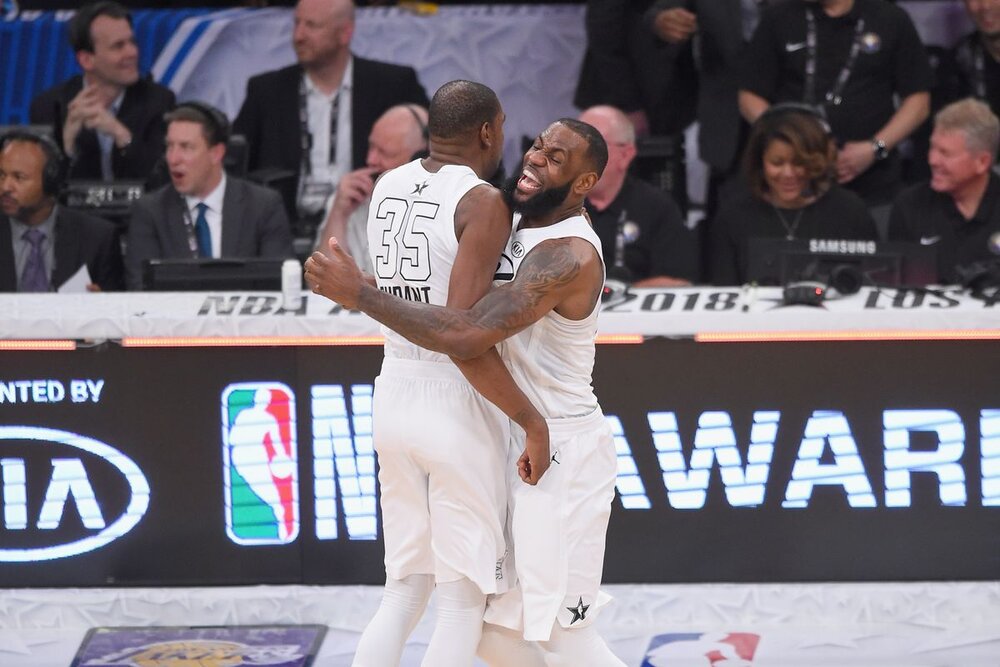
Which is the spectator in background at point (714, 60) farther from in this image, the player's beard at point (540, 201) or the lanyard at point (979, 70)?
the player's beard at point (540, 201)

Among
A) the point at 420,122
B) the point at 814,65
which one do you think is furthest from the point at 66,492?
the point at 814,65

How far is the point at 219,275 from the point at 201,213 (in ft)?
3.52

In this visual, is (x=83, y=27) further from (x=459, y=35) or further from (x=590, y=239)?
(x=590, y=239)

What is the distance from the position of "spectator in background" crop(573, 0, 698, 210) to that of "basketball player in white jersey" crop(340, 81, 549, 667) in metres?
3.45

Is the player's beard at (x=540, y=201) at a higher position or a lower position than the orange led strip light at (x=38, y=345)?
higher

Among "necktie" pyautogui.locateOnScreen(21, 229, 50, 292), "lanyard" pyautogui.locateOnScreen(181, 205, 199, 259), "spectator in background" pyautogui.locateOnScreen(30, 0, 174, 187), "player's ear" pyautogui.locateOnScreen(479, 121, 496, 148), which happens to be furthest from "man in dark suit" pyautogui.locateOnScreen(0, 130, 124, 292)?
"player's ear" pyautogui.locateOnScreen(479, 121, 496, 148)

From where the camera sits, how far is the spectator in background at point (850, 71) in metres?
7.00

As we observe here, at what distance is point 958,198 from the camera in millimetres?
6242

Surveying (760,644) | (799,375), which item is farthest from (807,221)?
(760,644)

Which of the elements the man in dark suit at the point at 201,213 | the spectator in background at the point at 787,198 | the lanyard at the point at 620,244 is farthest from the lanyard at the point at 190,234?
the spectator in background at the point at 787,198

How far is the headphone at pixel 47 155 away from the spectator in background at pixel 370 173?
3.73 feet

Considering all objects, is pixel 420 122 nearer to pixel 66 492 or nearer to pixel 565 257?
pixel 66 492

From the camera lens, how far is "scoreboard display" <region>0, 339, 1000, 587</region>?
482cm

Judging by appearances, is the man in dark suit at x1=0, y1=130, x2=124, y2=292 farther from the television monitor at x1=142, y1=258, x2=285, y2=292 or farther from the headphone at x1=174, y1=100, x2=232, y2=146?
the television monitor at x1=142, y1=258, x2=285, y2=292
